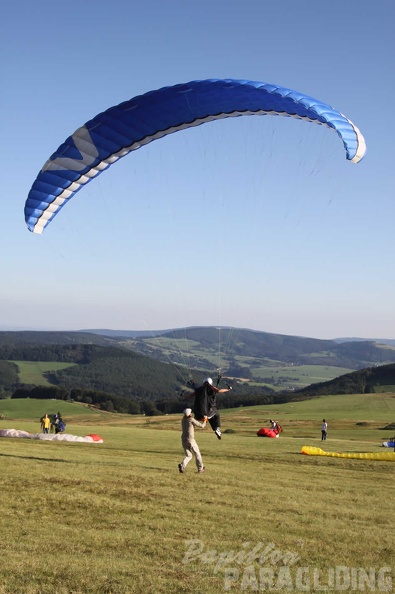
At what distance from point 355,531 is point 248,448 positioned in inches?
575

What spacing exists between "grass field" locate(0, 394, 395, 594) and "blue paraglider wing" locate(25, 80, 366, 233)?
30.0 feet

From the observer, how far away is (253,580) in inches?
298

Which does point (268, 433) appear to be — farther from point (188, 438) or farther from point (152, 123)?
point (152, 123)

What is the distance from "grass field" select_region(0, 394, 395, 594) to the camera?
295 inches

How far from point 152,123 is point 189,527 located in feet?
43.9

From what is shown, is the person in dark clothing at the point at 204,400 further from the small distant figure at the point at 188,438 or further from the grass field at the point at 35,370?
the grass field at the point at 35,370

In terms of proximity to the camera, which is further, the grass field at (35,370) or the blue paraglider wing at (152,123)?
the grass field at (35,370)

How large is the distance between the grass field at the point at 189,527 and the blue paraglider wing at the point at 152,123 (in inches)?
360

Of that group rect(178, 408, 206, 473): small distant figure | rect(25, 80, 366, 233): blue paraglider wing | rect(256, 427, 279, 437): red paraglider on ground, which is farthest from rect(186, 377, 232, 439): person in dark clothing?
rect(256, 427, 279, 437): red paraglider on ground

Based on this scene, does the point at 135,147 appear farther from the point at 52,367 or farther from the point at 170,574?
the point at 52,367

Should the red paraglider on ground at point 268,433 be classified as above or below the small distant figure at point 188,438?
below

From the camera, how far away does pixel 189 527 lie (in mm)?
9820

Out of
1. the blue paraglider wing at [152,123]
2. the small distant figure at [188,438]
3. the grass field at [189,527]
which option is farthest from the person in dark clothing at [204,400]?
the blue paraglider wing at [152,123]

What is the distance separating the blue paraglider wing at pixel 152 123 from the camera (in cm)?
1651
